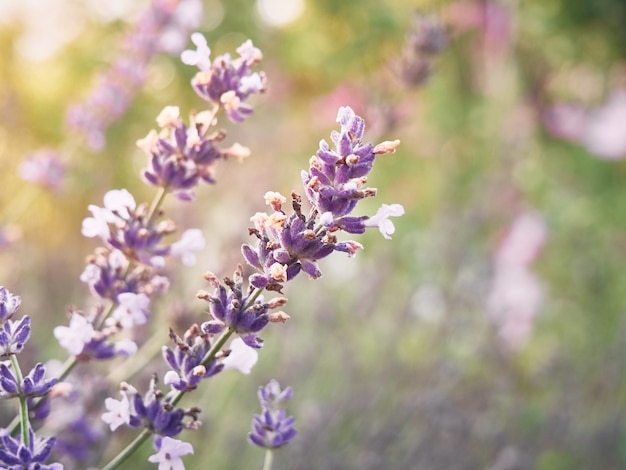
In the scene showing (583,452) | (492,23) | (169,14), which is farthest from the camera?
(492,23)

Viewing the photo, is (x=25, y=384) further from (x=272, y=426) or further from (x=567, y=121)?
(x=567, y=121)

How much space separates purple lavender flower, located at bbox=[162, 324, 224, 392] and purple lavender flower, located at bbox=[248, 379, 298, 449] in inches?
4.7

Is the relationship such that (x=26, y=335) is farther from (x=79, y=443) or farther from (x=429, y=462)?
(x=429, y=462)

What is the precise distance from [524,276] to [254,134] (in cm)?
194

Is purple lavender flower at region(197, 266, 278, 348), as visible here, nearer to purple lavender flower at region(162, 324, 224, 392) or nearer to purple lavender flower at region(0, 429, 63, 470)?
purple lavender flower at region(162, 324, 224, 392)

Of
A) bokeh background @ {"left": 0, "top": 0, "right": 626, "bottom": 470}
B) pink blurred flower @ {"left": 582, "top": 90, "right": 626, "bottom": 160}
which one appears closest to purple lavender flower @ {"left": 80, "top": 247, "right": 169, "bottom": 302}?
bokeh background @ {"left": 0, "top": 0, "right": 626, "bottom": 470}

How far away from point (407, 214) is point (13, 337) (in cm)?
473

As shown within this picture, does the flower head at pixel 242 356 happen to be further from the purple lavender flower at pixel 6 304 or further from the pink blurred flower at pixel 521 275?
the pink blurred flower at pixel 521 275

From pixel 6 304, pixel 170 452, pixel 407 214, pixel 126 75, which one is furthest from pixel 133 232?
pixel 407 214

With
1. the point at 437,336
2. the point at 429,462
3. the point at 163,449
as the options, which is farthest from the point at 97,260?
the point at 437,336

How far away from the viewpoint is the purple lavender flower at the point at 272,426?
3.18ft

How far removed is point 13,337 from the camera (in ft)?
2.78

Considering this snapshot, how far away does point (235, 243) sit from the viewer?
2189 mm

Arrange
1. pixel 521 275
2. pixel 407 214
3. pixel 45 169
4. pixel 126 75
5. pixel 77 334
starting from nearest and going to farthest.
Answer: pixel 77 334 → pixel 45 169 → pixel 126 75 → pixel 521 275 → pixel 407 214
